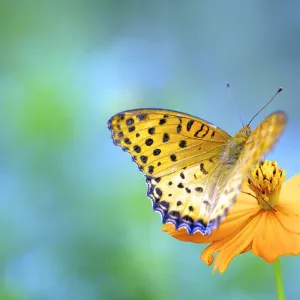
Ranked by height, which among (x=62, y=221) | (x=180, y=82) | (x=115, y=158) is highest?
(x=180, y=82)

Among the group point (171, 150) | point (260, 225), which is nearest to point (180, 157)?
point (171, 150)

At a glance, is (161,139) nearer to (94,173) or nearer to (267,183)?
(267,183)

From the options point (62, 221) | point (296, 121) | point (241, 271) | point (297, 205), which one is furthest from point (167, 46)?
point (297, 205)

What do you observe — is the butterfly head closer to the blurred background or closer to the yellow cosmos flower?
the yellow cosmos flower

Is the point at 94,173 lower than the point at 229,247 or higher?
higher

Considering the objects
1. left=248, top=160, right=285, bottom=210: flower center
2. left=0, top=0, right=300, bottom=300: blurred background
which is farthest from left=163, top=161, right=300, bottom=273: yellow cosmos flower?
left=0, top=0, right=300, bottom=300: blurred background

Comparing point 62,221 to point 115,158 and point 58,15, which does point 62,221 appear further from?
point 58,15
